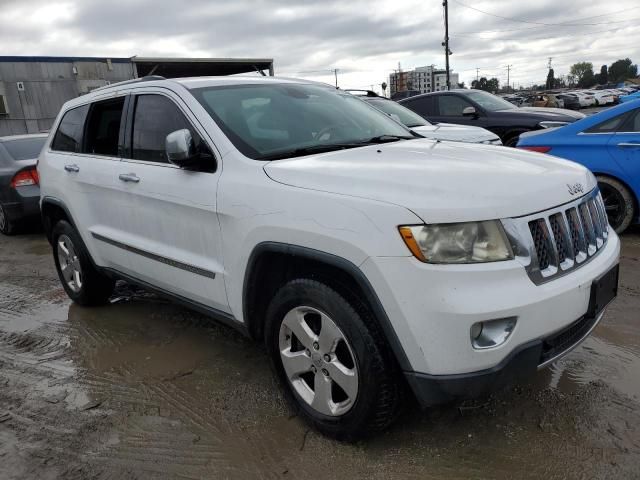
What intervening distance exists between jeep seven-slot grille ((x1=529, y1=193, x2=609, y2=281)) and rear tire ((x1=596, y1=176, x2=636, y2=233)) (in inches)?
131

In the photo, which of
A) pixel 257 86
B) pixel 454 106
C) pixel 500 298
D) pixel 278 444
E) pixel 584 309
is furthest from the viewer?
pixel 454 106

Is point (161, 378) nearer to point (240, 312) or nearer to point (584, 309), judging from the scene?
point (240, 312)

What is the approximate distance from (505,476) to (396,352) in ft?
2.48

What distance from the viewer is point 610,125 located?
578 cm

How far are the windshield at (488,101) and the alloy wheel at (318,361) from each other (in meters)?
8.04

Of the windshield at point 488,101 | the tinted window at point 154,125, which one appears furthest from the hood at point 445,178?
the windshield at point 488,101

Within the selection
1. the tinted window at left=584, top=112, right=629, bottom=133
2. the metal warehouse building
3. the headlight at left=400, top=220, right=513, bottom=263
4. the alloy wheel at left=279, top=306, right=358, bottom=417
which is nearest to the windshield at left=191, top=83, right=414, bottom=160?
the alloy wheel at left=279, top=306, right=358, bottom=417

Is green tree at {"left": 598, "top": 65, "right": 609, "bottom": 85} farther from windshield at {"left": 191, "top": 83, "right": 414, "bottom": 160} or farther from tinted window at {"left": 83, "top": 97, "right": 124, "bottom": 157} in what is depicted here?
tinted window at {"left": 83, "top": 97, "right": 124, "bottom": 157}

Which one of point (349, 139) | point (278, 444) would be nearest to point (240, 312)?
point (278, 444)

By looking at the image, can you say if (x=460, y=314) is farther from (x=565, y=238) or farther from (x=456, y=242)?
(x=565, y=238)

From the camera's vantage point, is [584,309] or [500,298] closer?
[500,298]

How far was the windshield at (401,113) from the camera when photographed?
26.2ft

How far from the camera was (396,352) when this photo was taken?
221 cm

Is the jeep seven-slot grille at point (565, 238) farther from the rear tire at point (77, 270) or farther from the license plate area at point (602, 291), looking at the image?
the rear tire at point (77, 270)
